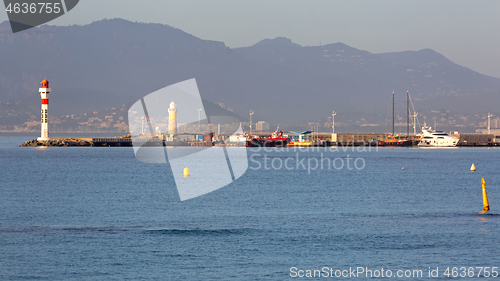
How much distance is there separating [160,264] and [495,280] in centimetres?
1302

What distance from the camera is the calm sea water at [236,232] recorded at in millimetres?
23186

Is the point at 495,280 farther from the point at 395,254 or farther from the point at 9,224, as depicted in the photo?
the point at 9,224

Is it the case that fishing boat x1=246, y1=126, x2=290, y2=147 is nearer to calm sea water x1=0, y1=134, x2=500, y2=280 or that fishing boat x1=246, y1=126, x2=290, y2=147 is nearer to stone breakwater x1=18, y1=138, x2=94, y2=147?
stone breakwater x1=18, y1=138, x2=94, y2=147

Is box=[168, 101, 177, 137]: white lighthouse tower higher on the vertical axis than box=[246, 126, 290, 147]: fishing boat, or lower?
higher

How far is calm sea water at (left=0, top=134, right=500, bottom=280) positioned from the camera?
2319 cm

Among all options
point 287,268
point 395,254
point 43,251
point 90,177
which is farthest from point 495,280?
point 90,177

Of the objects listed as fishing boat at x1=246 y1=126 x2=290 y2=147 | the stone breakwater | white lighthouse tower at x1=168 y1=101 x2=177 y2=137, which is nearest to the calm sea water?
the stone breakwater

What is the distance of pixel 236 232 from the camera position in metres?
30.5

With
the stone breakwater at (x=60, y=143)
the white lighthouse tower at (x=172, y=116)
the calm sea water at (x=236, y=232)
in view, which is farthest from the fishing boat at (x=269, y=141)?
the calm sea water at (x=236, y=232)

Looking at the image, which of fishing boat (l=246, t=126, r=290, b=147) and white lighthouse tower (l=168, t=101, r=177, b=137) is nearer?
fishing boat (l=246, t=126, r=290, b=147)

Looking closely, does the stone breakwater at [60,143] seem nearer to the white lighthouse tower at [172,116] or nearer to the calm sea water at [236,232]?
the white lighthouse tower at [172,116]

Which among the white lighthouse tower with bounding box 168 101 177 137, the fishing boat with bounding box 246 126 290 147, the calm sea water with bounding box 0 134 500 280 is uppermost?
the white lighthouse tower with bounding box 168 101 177 137

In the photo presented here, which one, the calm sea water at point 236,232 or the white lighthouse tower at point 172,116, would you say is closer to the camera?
the calm sea water at point 236,232

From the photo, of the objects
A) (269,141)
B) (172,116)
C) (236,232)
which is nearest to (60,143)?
(172,116)
